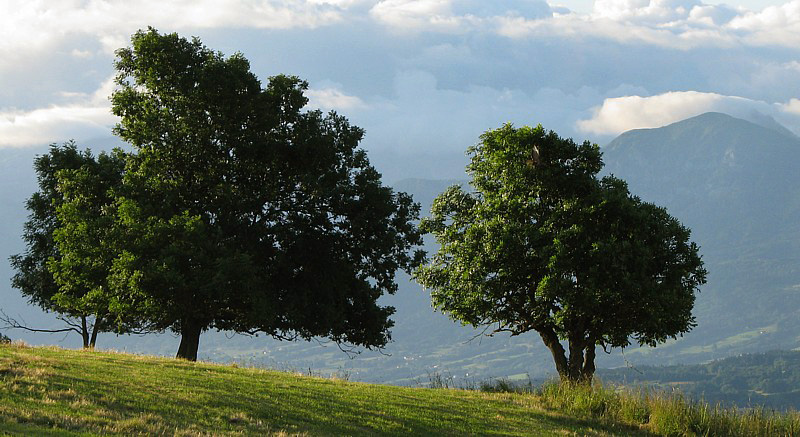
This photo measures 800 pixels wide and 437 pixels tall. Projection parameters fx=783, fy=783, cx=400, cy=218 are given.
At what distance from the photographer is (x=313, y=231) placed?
133 feet

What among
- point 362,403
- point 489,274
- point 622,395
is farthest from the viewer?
point 489,274

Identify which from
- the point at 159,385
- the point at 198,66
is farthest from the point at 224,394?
the point at 198,66

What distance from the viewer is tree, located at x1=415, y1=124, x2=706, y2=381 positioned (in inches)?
1270

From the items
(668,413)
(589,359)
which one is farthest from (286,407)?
(589,359)

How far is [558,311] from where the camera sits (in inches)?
1293

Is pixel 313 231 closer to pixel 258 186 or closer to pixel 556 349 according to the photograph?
pixel 258 186

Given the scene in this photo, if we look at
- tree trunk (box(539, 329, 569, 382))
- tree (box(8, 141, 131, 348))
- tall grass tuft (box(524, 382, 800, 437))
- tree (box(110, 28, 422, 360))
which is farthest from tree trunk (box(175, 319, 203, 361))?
tall grass tuft (box(524, 382, 800, 437))

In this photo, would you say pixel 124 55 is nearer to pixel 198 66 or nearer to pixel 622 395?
pixel 198 66

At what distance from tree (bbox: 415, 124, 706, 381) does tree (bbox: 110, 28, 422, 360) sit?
5.26m

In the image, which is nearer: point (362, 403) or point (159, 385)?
point (159, 385)

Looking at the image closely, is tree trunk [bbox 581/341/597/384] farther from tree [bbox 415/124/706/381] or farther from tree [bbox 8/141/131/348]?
tree [bbox 8/141/131/348]

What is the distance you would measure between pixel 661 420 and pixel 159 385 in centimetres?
1600

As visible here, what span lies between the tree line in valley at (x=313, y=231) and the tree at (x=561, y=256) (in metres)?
0.09

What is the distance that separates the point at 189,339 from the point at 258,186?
28.3 ft
